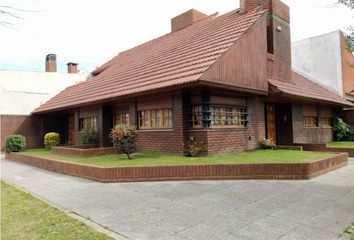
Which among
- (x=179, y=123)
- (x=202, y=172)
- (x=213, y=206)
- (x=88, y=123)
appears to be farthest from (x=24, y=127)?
(x=213, y=206)

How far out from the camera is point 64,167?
11703 millimetres

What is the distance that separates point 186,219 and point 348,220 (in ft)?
9.53

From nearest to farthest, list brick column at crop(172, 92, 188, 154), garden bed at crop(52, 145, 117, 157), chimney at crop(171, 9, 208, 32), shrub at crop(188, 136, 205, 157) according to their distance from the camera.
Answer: shrub at crop(188, 136, 205, 157)
brick column at crop(172, 92, 188, 154)
garden bed at crop(52, 145, 117, 157)
chimney at crop(171, 9, 208, 32)

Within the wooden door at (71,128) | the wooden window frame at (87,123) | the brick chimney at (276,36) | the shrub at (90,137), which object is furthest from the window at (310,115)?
the wooden door at (71,128)

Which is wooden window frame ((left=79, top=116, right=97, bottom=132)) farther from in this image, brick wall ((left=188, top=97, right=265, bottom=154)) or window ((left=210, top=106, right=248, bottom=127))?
window ((left=210, top=106, right=248, bottom=127))

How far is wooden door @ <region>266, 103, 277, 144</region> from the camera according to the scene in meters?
16.7

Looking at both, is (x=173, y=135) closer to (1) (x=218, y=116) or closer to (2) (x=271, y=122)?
(1) (x=218, y=116)

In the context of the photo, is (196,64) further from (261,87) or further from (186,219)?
(186,219)

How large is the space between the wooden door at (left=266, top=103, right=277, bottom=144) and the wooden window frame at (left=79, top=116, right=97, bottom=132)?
32.9 ft

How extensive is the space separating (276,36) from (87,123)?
12346 millimetres

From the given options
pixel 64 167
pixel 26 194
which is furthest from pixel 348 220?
pixel 64 167

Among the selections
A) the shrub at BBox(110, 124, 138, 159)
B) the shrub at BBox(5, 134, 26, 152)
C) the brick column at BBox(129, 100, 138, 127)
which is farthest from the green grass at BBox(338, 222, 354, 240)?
the shrub at BBox(5, 134, 26, 152)

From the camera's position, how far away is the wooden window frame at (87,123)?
18316 mm

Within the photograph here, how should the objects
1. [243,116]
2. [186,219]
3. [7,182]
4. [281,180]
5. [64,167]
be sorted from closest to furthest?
[186,219]
[281,180]
[7,182]
[64,167]
[243,116]
